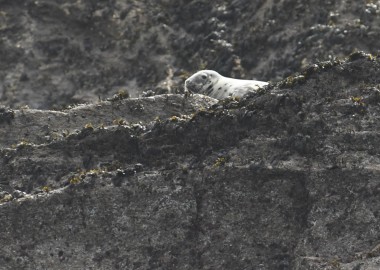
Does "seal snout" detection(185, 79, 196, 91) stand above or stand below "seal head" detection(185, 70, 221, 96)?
below

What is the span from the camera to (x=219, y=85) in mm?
36531

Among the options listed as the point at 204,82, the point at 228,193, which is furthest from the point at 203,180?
the point at 204,82

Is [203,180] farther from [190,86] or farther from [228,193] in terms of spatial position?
[190,86]

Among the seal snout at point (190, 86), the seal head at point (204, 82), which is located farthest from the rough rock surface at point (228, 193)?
the seal snout at point (190, 86)

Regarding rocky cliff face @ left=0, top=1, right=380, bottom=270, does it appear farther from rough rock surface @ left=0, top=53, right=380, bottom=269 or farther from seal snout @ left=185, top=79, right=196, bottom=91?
seal snout @ left=185, top=79, right=196, bottom=91

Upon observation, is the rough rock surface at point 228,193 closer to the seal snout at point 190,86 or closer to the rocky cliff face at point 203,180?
the rocky cliff face at point 203,180

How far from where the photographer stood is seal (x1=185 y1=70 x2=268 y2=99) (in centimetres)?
3419

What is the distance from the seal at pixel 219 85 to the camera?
112 ft

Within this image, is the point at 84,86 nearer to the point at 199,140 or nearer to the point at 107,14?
the point at 107,14

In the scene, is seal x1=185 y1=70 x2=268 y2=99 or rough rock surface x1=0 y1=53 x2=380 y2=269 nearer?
rough rock surface x1=0 y1=53 x2=380 y2=269

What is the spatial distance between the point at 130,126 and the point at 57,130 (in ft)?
9.10

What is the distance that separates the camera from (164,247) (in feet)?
84.2

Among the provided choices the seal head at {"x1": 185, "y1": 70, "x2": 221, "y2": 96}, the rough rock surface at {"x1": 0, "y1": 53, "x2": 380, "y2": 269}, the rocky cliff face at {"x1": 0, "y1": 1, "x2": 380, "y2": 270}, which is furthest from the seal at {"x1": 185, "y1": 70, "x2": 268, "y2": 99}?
Result: the rough rock surface at {"x1": 0, "y1": 53, "x2": 380, "y2": 269}

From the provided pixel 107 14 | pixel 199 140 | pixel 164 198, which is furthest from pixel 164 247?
pixel 107 14
